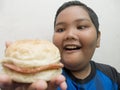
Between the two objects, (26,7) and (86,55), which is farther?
(26,7)

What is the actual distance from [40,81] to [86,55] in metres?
0.42

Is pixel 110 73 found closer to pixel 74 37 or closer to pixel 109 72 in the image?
pixel 109 72

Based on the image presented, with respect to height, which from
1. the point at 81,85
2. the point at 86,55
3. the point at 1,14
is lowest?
the point at 81,85

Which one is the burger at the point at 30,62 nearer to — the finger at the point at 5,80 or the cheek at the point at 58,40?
the finger at the point at 5,80

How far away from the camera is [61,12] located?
0.94m

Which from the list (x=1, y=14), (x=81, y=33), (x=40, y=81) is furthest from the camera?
(x=1, y=14)

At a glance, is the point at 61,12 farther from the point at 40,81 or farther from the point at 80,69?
the point at 40,81

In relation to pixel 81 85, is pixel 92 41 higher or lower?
higher

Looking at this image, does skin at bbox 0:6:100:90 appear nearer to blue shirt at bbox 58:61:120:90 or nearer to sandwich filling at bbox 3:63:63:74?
blue shirt at bbox 58:61:120:90

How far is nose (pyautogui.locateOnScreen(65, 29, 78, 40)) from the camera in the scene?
85 centimetres

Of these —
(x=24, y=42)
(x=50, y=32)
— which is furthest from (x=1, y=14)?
(x=24, y=42)

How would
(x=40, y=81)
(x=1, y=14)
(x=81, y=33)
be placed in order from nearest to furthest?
(x=40, y=81), (x=81, y=33), (x=1, y=14)

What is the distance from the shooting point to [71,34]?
86 centimetres

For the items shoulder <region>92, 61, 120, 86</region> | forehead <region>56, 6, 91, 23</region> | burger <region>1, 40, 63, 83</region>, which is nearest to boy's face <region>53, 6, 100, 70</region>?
forehead <region>56, 6, 91, 23</region>
